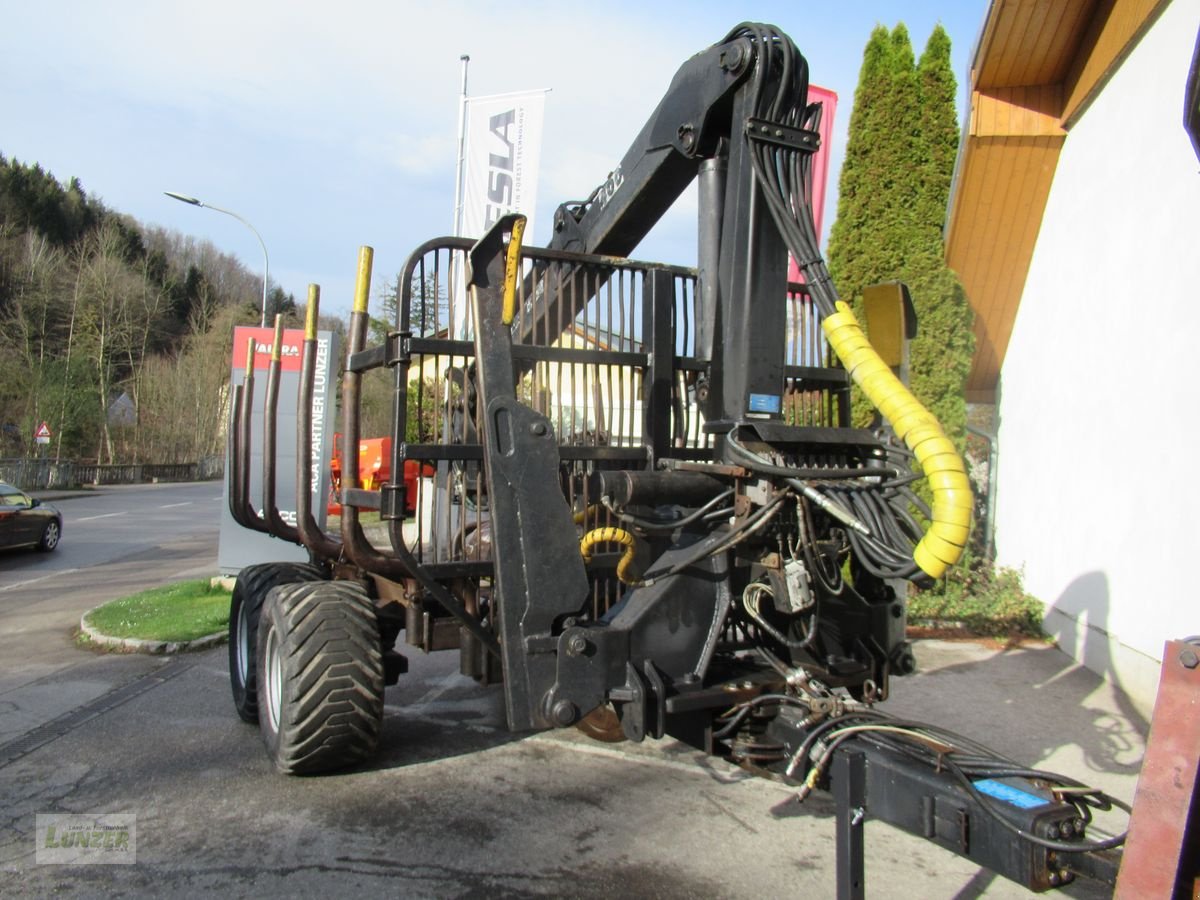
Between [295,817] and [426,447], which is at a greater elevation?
[426,447]

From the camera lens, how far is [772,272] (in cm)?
410

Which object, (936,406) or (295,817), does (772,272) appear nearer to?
(295,817)

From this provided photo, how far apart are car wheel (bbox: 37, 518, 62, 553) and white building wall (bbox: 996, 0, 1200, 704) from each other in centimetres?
1557

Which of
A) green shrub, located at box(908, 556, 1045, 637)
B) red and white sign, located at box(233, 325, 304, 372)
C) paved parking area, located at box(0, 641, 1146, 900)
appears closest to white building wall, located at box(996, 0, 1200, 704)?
green shrub, located at box(908, 556, 1045, 637)

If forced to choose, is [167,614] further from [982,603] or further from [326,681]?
[982,603]

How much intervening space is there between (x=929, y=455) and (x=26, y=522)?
16.9m

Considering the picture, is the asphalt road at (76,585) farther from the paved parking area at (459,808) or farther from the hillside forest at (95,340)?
the hillside forest at (95,340)

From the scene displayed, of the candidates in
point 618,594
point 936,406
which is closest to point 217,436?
point 936,406

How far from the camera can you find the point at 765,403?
405cm

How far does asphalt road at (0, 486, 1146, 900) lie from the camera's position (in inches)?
149

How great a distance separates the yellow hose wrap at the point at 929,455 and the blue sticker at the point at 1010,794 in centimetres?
67

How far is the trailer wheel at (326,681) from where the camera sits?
4.54 meters

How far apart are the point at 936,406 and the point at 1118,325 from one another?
2514 millimetres

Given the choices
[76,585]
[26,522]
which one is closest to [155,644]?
[76,585]
